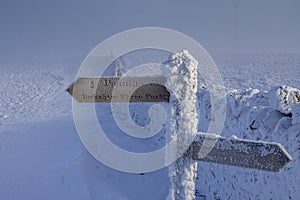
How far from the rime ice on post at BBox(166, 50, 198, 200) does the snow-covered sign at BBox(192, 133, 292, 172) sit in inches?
3.3

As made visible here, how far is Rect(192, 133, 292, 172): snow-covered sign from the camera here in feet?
5.54

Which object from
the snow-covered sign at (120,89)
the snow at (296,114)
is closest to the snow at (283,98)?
the snow at (296,114)

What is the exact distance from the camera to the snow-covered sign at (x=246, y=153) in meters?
1.69

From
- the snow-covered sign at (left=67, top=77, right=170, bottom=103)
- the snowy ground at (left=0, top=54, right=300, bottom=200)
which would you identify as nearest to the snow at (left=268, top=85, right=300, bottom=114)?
the snowy ground at (left=0, top=54, right=300, bottom=200)

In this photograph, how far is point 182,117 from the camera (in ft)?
6.27

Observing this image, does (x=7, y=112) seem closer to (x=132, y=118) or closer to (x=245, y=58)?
(x=132, y=118)

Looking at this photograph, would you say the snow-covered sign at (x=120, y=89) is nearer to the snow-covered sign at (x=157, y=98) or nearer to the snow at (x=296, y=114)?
the snow-covered sign at (x=157, y=98)

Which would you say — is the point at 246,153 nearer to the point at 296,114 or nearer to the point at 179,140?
the point at 179,140

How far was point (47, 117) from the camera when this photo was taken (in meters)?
15.1

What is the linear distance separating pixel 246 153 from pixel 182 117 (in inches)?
18.4

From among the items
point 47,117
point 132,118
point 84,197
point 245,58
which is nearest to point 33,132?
point 47,117

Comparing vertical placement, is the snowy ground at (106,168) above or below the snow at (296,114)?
below

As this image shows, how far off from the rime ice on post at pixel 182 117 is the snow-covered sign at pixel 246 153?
0.27ft

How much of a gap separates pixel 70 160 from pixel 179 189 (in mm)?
6273
